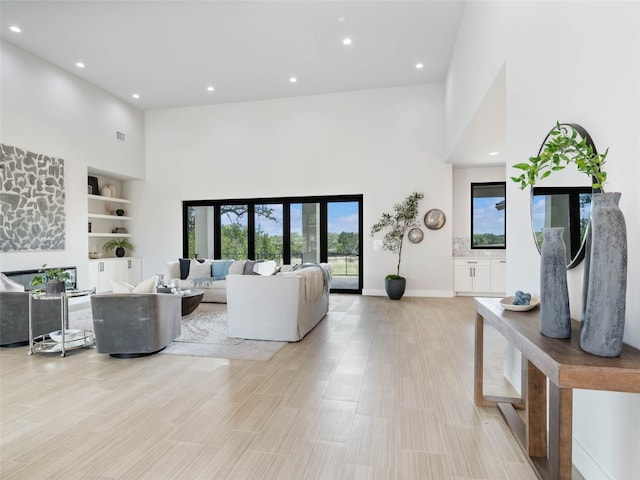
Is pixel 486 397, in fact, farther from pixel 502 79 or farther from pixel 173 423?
pixel 502 79

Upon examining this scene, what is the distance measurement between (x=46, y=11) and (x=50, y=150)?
2.48 metres

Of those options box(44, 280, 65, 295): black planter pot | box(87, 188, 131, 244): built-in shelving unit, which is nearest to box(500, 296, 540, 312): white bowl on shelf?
box(44, 280, 65, 295): black planter pot

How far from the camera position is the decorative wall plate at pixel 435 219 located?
24.2 ft

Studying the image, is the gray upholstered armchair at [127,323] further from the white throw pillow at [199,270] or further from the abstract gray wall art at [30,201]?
the abstract gray wall art at [30,201]

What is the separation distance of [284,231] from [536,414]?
6.75 meters

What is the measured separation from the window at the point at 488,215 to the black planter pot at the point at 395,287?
1.98 metres

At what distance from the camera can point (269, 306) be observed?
4102mm

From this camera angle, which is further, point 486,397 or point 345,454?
point 486,397

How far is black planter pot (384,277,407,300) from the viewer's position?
702 centimetres

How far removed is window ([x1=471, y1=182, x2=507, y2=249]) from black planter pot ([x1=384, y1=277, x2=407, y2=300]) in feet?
6.49

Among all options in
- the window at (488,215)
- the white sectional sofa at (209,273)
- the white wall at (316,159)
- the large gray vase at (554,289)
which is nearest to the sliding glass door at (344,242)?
the white wall at (316,159)

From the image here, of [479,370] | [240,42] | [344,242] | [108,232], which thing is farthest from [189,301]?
[108,232]

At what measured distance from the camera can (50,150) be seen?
6535 mm

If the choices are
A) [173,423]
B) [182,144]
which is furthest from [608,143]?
[182,144]
